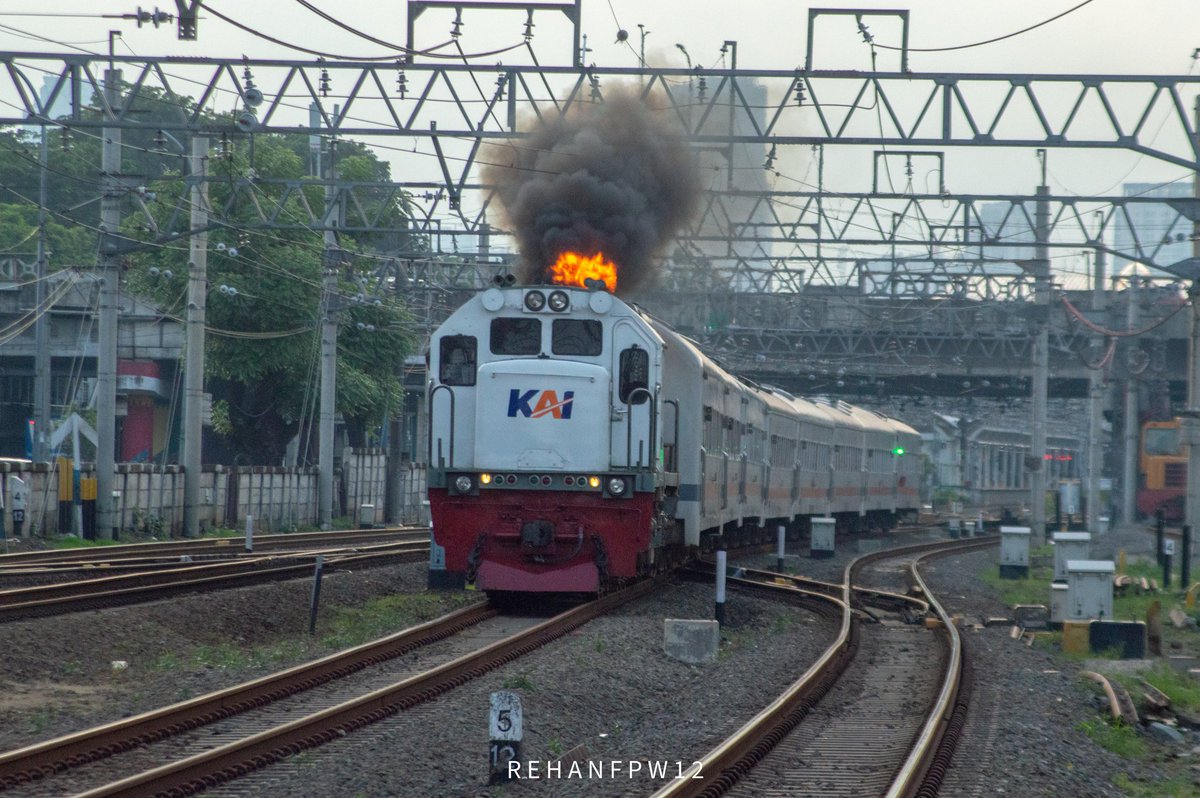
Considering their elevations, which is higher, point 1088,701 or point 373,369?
point 373,369

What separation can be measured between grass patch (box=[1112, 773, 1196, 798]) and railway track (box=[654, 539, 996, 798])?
111 centimetres

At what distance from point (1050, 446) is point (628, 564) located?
97.8 meters

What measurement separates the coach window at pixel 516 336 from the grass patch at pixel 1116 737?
7165 mm

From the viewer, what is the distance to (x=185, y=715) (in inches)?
382

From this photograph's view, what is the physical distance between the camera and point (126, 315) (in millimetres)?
51656

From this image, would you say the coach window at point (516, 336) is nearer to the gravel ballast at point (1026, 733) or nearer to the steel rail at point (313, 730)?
the steel rail at point (313, 730)

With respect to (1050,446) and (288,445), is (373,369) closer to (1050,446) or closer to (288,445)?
(288,445)

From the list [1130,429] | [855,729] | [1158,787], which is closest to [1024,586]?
[855,729]

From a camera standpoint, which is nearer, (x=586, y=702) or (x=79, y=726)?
(x=79, y=726)

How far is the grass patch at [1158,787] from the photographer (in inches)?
358

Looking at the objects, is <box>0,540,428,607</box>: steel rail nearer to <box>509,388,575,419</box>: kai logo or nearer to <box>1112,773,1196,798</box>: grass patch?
<box>509,388,575,419</box>: kai logo

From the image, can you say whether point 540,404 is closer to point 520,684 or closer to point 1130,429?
point 520,684

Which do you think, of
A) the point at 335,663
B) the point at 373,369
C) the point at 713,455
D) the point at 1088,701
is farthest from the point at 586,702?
the point at 373,369

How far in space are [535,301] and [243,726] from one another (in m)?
7.28
